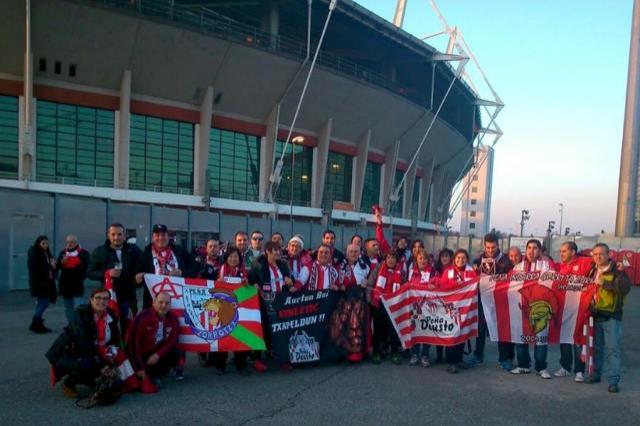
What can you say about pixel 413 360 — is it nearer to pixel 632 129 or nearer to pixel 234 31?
pixel 632 129

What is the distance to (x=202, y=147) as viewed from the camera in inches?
1198

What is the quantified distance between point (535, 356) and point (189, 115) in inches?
1051

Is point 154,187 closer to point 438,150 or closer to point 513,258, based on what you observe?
point 513,258

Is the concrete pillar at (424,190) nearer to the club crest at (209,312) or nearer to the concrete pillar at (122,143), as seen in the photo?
the concrete pillar at (122,143)

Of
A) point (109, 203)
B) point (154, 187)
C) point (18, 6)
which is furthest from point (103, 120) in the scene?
point (109, 203)

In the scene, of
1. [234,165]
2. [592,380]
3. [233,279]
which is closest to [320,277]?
[233,279]

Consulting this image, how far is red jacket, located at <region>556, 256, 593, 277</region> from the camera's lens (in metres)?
6.97

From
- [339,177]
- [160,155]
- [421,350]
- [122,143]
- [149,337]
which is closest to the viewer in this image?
[149,337]

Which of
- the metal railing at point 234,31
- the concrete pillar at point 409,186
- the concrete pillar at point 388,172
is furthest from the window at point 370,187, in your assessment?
the metal railing at point 234,31

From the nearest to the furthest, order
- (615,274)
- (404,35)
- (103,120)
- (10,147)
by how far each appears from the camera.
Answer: (615,274) < (10,147) < (103,120) < (404,35)

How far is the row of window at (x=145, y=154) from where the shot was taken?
26.7 metres

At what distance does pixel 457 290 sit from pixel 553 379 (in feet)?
5.56

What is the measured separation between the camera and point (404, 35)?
3538cm

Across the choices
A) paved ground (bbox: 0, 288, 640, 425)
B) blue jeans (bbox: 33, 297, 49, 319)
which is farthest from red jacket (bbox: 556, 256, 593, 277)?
blue jeans (bbox: 33, 297, 49, 319)
